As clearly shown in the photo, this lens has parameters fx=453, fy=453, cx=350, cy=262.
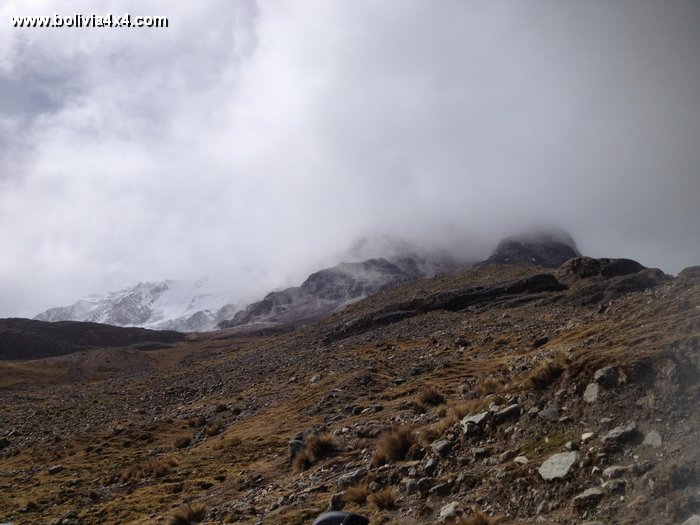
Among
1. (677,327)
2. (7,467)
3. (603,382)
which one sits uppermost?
(677,327)

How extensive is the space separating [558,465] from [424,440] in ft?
12.7

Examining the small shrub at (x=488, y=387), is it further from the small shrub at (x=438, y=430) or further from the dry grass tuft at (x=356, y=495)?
the dry grass tuft at (x=356, y=495)

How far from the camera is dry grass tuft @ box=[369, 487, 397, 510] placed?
354 inches

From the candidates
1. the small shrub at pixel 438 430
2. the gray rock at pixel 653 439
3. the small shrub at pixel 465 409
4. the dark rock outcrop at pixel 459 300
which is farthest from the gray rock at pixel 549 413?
the dark rock outcrop at pixel 459 300

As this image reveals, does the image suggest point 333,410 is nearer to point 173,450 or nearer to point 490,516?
point 173,450

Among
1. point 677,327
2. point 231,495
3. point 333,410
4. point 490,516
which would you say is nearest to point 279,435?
point 333,410

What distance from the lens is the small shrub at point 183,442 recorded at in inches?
864

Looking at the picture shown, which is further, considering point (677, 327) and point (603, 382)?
point (677, 327)

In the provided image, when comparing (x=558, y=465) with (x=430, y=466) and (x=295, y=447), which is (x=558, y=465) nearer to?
(x=430, y=466)

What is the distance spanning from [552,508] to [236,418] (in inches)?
835

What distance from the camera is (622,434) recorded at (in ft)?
25.0

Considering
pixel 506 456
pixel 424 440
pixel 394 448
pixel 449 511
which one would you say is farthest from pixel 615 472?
pixel 394 448

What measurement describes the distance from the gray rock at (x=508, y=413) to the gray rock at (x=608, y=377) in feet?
5.64

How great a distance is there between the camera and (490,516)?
741 cm
